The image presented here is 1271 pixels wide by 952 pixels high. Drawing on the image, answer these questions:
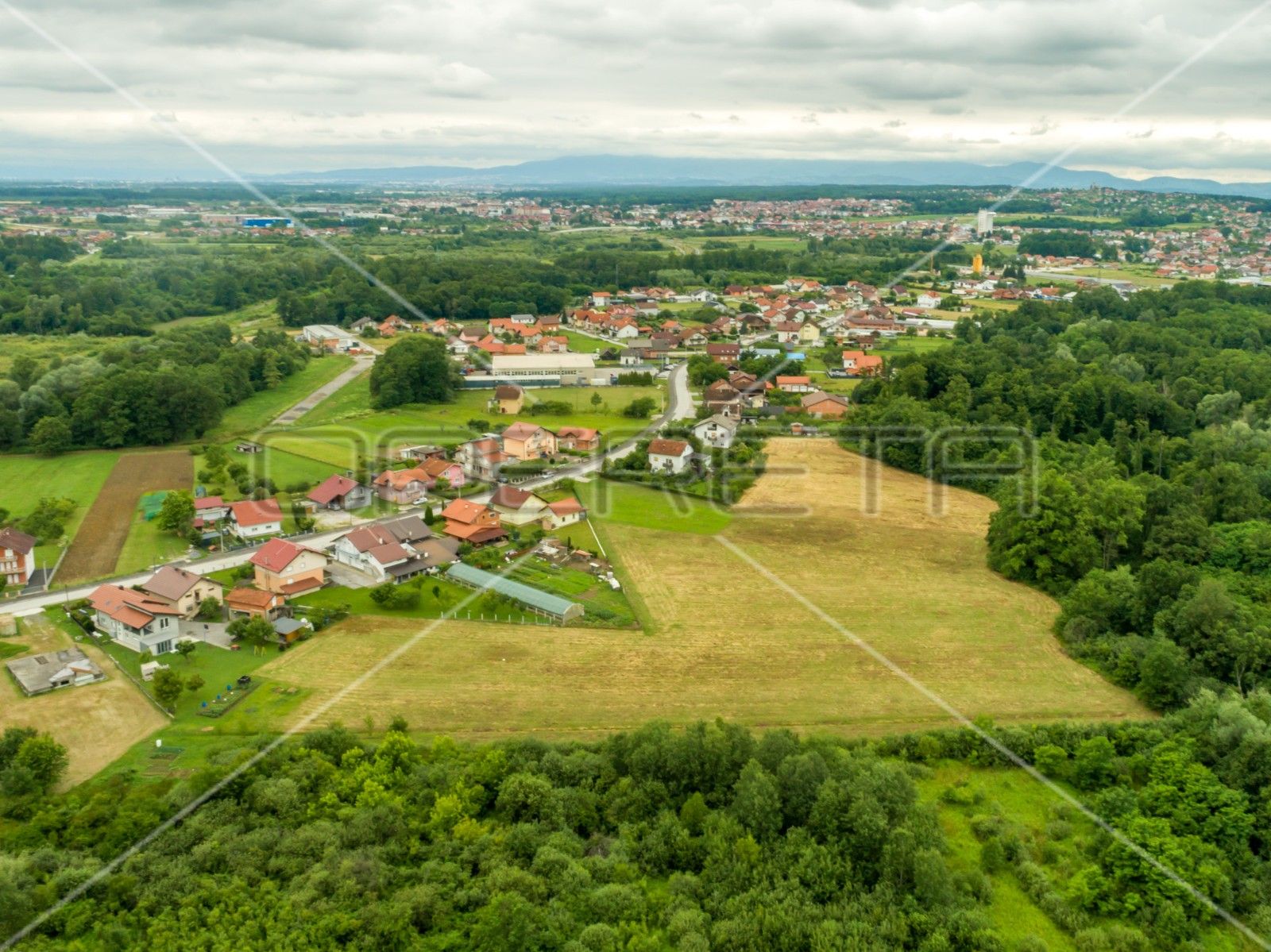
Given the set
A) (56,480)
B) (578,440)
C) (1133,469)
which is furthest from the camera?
(578,440)

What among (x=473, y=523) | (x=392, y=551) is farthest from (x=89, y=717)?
(x=473, y=523)

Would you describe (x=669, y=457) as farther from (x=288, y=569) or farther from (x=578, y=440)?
(x=288, y=569)

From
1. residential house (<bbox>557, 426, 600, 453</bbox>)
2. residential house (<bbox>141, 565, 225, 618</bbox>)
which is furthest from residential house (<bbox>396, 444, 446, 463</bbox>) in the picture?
residential house (<bbox>141, 565, 225, 618</bbox>)

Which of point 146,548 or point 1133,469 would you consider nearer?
point 146,548

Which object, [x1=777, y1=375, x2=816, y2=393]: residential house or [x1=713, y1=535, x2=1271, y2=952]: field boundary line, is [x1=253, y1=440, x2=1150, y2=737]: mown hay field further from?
[x1=777, y1=375, x2=816, y2=393]: residential house

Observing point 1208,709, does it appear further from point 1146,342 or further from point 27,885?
point 1146,342

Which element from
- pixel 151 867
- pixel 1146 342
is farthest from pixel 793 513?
pixel 1146 342

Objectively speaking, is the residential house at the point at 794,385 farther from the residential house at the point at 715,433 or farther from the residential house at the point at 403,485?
the residential house at the point at 403,485
